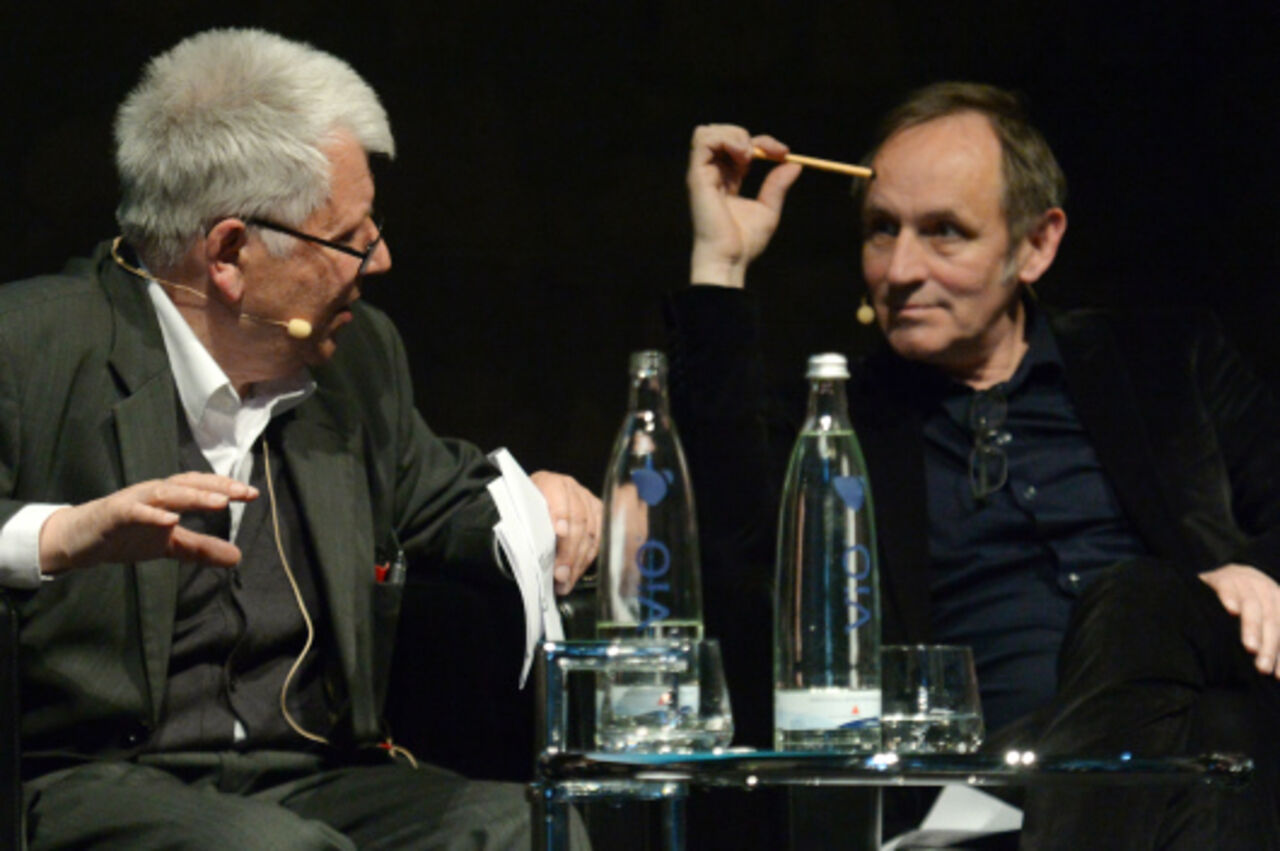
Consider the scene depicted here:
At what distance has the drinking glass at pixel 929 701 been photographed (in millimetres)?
1473

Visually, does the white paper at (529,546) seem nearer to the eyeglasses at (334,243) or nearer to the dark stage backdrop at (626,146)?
the eyeglasses at (334,243)

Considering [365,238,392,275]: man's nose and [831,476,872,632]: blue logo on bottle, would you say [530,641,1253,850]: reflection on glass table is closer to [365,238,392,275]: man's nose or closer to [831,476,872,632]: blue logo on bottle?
[831,476,872,632]: blue logo on bottle

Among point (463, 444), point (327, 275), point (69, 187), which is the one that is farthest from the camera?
point (69, 187)

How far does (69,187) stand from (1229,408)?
189 centimetres

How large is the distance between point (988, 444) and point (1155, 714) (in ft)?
2.72

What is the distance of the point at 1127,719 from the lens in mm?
1613

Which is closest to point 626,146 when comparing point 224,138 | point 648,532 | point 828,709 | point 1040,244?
point 1040,244

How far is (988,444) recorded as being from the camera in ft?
7.92

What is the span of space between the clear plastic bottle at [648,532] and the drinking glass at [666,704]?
0.11 metres

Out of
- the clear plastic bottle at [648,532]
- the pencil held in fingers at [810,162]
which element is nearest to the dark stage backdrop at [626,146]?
the pencil held in fingers at [810,162]

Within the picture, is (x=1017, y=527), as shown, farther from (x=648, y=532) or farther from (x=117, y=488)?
(x=117, y=488)

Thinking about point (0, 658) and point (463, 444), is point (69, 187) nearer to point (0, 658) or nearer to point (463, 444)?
point (463, 444)

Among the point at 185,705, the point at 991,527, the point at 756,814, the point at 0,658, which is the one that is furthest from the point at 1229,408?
the point at 0,658

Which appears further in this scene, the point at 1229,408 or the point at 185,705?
the point at 1229,408
